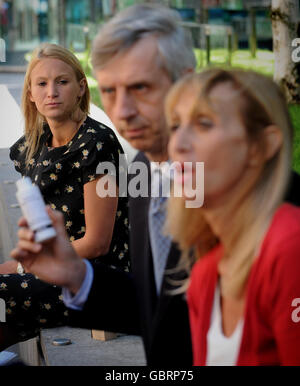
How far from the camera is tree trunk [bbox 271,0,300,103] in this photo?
991 centimetres

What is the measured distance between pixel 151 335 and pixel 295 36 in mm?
8341

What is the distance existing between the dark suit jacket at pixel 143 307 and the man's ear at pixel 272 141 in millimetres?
482

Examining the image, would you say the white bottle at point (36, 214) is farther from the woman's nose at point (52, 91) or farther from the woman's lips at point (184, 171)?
the woman's nose at point (52, 91)

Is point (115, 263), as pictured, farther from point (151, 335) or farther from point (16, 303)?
point (151, 335)

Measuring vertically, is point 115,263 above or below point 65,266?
below

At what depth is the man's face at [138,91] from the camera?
2.19 m

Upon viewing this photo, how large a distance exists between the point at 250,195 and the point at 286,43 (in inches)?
339

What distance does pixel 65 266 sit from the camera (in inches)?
79.7

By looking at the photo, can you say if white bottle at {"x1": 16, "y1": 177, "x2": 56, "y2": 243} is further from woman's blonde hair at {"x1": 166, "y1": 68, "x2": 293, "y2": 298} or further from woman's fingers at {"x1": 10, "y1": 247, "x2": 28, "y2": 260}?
woman's blonde hair at {"x1": 166, "y1": 68, "x2": 293, "y2": 298}

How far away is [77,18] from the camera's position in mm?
26375

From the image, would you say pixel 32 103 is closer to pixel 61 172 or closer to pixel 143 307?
pixel 61 172
